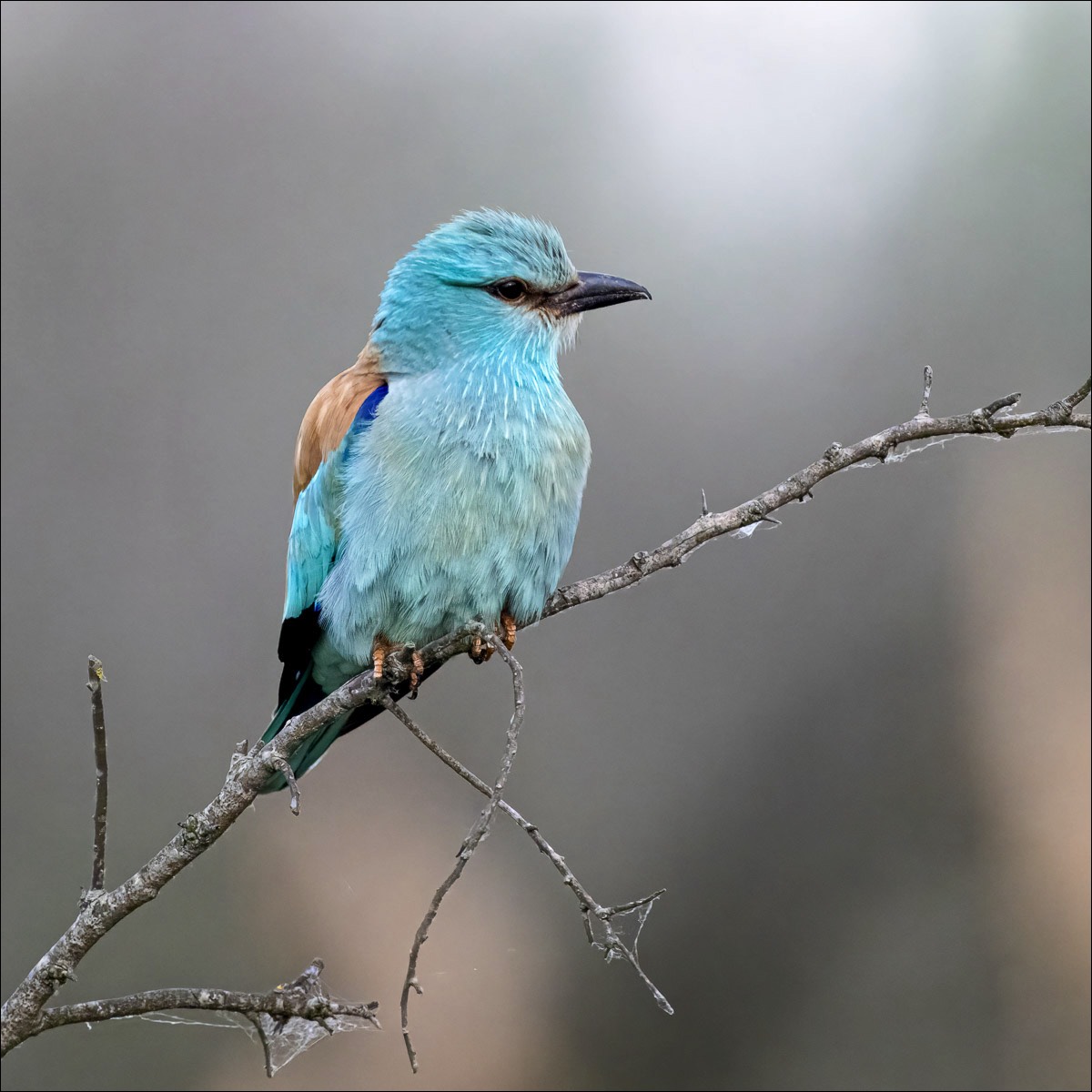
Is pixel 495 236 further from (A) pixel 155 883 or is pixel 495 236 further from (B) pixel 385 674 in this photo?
(A) pixel 155 883

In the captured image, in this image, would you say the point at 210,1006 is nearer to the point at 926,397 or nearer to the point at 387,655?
the point at 387,655

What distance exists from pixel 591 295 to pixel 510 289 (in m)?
0.20

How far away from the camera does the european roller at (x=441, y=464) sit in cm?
246

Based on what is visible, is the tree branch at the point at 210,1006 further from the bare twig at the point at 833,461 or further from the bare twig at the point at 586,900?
the bare twig at the point at 833,461

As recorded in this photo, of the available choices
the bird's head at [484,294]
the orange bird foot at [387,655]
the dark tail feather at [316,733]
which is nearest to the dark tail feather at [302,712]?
the dark tail feather at [316,733]

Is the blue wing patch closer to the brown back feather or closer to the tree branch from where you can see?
the brown back feather

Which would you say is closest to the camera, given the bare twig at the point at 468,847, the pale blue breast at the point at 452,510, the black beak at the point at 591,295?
the bare twig at the point at 468,847

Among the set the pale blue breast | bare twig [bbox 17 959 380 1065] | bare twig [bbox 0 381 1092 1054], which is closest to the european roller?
the pale blue breast

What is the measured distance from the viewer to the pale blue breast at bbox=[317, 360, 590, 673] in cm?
244

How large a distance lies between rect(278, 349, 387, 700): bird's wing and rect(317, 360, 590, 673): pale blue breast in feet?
0.15

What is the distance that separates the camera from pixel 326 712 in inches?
81.4

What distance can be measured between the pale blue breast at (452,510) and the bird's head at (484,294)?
0.14m

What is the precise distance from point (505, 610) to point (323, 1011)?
95 cm

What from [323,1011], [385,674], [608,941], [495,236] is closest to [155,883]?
[323,1011]
